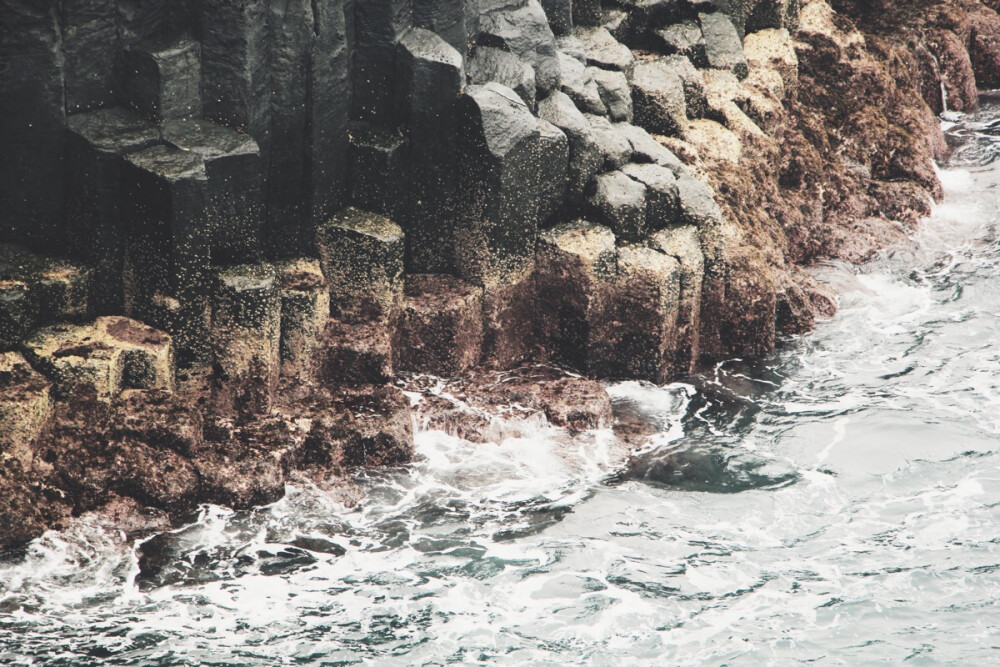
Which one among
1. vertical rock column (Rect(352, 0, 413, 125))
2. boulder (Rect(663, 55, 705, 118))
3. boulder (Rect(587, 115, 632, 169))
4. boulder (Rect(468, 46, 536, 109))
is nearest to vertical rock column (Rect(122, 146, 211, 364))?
vertical rock column (Rect(352, 0, 413, 125))

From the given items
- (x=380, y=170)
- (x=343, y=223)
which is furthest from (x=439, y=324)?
(x=380, y=170)

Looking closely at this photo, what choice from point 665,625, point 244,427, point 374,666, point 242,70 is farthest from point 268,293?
point 665,625

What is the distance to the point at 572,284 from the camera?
13.7 metres

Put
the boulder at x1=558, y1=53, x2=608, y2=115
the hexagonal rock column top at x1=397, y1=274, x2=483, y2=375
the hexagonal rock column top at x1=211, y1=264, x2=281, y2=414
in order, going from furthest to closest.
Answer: the boulder at x1=558, y1=53, x2=608, y2=115
the hexagonal rock column top at x1=397, y1=274, x2=483, y2=375
the hexagonal rock column top at x1=211, y1=264, x2=281, y2=414

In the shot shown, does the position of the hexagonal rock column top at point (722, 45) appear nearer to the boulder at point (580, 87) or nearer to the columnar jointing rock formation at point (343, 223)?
the columnar jointing rock formation at point (343, 223)

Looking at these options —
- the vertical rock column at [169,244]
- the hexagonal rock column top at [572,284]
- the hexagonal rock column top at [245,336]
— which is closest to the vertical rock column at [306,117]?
the hexagonal rock column top at [245,336]

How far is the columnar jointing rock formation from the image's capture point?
37.1ft

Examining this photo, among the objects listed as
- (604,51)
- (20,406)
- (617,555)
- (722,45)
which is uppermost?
(722,45)

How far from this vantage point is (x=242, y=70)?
1180cm

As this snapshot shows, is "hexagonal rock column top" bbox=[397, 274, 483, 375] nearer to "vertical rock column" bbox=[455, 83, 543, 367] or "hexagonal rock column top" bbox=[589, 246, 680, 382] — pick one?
"vertical rock column" bbox=[455, 83, 543, 367]

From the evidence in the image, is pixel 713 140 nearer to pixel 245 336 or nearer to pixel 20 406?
pixel 245 336

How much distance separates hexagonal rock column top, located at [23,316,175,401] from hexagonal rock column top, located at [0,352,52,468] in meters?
0.14

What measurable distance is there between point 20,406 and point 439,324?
4.07 metres

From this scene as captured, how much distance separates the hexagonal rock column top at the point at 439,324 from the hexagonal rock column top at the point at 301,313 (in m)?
0.88
